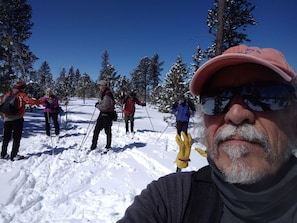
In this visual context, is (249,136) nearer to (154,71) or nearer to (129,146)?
(129,146)

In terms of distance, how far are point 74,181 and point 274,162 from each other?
4.71 metres

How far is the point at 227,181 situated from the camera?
1.30 m

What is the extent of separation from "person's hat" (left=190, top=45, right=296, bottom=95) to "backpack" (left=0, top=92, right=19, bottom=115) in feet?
20.7

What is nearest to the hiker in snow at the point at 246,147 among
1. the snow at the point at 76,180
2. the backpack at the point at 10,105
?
the snow at the point at 76,180

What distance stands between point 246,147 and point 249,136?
0.21 feet

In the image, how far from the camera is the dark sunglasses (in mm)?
1307

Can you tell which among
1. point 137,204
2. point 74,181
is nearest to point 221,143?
point 137,204

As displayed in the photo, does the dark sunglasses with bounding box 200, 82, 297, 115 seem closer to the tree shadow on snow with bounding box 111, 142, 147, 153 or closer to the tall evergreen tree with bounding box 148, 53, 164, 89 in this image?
the tree shadow on snow with bounding box 111, 142, 147, 153

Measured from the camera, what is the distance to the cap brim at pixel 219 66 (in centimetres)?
123

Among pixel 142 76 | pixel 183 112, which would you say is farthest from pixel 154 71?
pixel 183 112

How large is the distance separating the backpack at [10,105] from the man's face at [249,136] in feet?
21.0

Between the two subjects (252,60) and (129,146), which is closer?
(252,60)

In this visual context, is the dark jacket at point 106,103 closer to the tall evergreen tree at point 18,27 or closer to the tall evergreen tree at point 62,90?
the tall evergreen tree at point 62,90

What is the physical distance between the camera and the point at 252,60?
126cm
